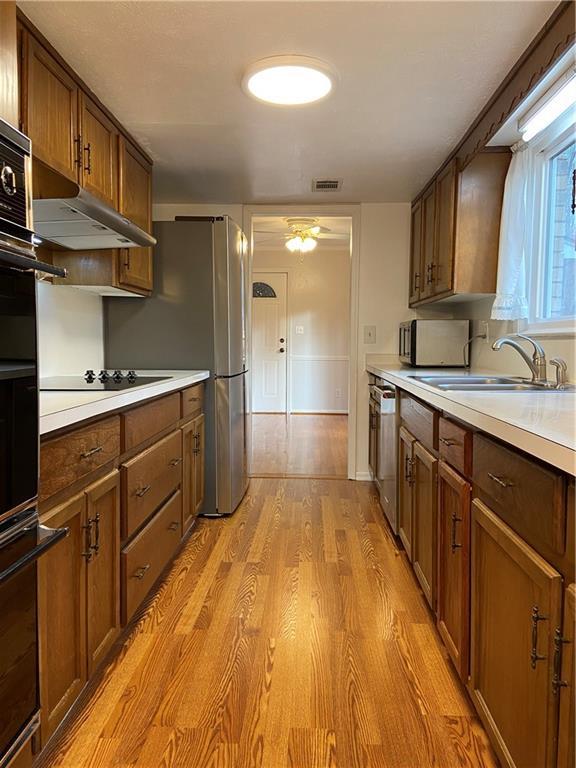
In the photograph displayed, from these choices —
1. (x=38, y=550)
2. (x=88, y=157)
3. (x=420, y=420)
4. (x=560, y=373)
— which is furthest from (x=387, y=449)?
(x=38, y=550)

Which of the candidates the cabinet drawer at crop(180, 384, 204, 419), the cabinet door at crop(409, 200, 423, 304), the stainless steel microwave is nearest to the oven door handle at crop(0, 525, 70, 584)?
the cabinet drawer at crop(180, 384, 204, 419)

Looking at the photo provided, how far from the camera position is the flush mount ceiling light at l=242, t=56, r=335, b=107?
1.91m

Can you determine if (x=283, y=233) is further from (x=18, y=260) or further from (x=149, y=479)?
(x=18, y=260)

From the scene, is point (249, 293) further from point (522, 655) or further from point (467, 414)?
point (522, 655)

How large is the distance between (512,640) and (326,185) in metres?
2.97

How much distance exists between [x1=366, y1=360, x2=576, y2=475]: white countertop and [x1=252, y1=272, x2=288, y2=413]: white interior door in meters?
5.50

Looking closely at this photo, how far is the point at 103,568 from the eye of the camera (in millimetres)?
1585

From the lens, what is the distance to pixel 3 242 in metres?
0.97

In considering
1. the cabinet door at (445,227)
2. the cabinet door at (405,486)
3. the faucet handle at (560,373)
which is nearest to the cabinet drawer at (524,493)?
the faucet handle at (560,373)

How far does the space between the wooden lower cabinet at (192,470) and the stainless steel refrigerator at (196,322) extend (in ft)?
0.38

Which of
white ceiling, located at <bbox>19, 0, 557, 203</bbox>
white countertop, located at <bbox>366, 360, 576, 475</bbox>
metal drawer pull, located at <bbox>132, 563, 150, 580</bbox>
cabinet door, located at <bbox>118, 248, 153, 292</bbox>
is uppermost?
white ceiling, located at <bbox>19, 0, 557, 203</bbox>

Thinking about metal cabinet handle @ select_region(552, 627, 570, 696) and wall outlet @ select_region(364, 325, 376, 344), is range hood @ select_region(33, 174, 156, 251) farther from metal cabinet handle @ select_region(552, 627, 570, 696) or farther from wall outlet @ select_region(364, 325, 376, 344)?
wall outlet @ select_region(364, 325, 376, 344)

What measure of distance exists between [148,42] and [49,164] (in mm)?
539

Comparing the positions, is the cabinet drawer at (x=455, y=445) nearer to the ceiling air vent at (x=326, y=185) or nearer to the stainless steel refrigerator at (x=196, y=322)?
the stainless steel refrigerator at (x=196, y=322)
